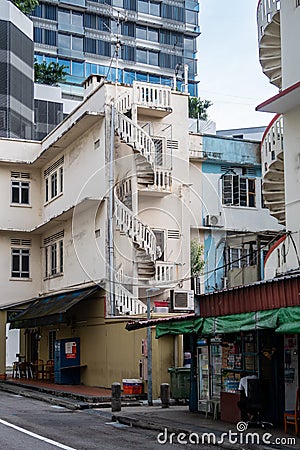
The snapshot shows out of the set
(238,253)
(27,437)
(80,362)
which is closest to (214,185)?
(238,253)

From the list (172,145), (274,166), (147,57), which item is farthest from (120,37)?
(274,166)

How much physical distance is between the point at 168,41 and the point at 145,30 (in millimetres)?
3474

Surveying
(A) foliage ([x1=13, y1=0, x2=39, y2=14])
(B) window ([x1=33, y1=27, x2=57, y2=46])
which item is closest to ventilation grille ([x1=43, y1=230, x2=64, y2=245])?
(A) foliage ([x1=13, y1=0, x2=39, y2=14])

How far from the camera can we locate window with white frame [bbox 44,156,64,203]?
34406mm

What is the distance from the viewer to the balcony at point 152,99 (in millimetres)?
29641

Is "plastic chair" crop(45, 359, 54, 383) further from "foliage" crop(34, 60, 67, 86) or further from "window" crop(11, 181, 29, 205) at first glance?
"foliage" crop(34, 60, 67, 86)

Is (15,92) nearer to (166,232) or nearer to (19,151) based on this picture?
(19,151)

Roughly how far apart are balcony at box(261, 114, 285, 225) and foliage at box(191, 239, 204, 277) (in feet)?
23.8

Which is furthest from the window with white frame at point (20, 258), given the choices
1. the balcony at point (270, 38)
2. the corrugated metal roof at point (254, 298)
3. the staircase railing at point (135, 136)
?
the corrugated metal roof at point (254, 298)

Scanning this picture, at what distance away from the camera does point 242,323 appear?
16.7m

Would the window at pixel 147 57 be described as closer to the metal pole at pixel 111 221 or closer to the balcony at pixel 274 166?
the metal pole at pixel 111 221

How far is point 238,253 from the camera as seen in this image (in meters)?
32.1

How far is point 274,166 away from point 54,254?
609 inches

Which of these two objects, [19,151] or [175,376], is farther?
[19,151]
